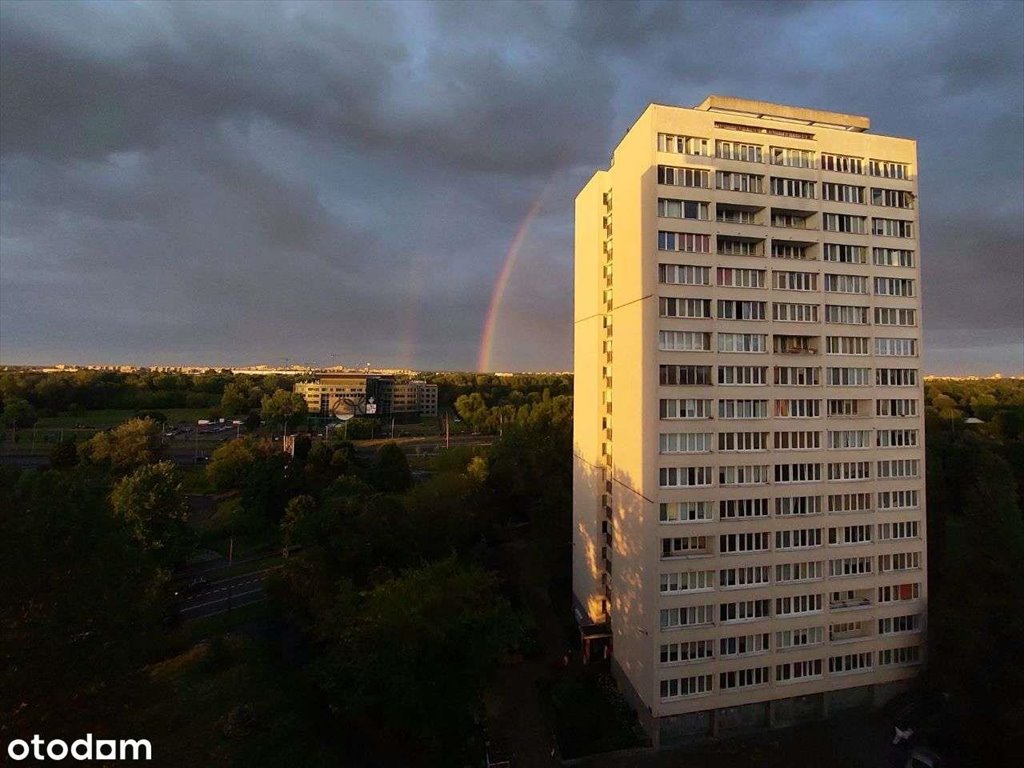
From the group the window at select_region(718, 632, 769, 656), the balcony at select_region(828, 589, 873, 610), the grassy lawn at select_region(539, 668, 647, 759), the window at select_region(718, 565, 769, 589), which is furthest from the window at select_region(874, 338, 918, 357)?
the grassy lawn at select_region(539, 668, 647, 759)

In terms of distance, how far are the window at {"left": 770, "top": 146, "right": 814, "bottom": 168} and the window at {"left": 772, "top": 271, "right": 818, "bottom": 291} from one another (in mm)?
4478

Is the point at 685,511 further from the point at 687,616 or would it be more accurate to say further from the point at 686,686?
the point at 686,686

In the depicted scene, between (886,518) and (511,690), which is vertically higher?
(886,518)

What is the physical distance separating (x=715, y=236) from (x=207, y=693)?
2662cm

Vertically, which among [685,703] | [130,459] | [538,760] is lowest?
[538,760]

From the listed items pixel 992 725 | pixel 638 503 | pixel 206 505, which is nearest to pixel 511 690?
pixel 638 503

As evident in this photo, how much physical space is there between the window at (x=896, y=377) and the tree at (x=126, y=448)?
57.3 meters

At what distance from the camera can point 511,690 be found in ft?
74.9

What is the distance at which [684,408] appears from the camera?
67.9 feet

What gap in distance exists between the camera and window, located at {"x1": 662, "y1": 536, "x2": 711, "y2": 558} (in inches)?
798

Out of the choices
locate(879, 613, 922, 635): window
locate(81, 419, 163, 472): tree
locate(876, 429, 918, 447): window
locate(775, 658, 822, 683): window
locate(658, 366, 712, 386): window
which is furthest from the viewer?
locate(81, 419, 163, 472): tree

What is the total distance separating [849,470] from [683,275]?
10.7 m

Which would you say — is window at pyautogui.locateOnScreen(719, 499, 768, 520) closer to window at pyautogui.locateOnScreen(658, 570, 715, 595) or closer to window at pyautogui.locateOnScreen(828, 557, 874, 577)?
window at pyautogui.locateOnScreen(658, 570, 715, 595)

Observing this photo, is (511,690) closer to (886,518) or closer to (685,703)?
(685,703)
